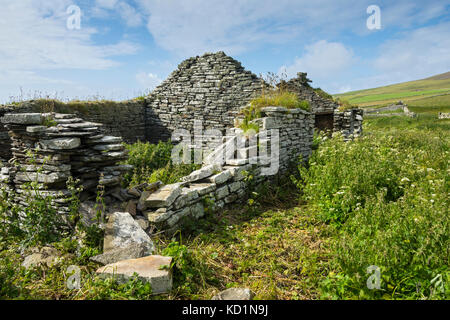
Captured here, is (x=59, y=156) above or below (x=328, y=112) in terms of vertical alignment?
below

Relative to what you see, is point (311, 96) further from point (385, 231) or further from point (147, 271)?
point (147, 271)

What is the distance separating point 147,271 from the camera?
2.78 m

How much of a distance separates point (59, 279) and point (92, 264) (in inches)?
14.0

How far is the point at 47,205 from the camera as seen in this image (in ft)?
12.9

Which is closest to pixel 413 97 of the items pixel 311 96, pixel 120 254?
pixel 311 96

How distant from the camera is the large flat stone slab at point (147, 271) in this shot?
2715 millimetres

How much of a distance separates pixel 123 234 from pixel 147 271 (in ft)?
3.18

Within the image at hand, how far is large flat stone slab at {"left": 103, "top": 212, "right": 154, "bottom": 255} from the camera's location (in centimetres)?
339

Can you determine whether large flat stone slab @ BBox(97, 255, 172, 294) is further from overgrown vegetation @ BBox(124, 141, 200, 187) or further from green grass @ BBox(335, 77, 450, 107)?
green grass @ BBox(335, 77, 450, 107)

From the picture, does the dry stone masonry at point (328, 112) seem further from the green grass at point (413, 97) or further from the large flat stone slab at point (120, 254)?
the green grass at point (413, 97)

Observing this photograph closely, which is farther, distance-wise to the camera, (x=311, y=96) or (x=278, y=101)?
(x=311, y=96)

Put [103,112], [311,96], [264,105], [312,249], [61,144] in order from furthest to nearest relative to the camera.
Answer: [311,96], [103,112], [264,105], [61,144], [312,249]

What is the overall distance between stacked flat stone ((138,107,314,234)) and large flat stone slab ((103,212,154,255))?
29cm

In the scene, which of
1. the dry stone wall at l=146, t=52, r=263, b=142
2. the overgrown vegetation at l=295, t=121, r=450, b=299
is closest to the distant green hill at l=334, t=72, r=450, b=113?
the dry stone wall at l=146, t=52, r=263, b=142
